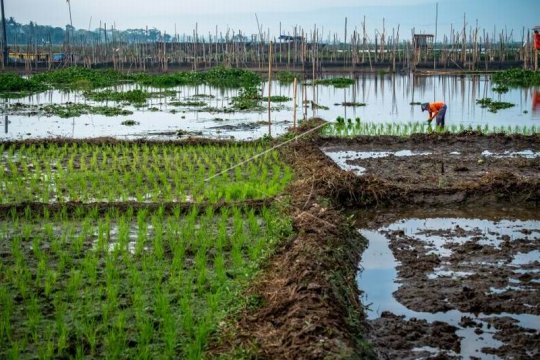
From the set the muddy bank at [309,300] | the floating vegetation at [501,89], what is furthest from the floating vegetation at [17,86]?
the muddy bank at [309,300]

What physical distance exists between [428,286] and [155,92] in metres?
24.6

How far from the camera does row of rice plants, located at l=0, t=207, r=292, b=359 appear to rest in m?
4.22

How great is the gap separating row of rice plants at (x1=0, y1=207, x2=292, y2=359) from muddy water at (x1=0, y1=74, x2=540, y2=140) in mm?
7534

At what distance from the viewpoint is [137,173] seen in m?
9.96

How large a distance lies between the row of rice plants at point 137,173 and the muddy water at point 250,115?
8.44 feet

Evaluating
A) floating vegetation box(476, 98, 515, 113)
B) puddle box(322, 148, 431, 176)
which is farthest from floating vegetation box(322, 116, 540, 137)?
floating vegetation box(476, 98, 515, 113)

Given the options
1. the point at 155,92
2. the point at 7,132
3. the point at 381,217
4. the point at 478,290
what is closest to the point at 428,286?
the point at 478,290

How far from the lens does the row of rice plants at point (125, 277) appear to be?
422 cm

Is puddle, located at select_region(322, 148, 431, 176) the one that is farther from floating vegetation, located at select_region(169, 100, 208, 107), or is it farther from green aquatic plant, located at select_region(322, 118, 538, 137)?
floating vegetation, located at select_region(169, 100, 208, 107)

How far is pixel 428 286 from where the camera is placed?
5562 millimetres

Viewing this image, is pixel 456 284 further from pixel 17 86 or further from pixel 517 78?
pixel 517 78

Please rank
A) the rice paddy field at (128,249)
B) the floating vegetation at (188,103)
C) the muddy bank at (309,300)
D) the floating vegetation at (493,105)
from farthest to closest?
1. the floating vegetation at (188,103)
2. the floating vegetation at (493,105)
3. the rice paddy field at (128,249)
4. the muddy bank at (309,300)

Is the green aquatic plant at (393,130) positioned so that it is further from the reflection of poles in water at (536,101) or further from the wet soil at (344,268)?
the reflection of poles in water at (536,101)

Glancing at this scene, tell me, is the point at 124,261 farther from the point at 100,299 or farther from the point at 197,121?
the point at 197,121
